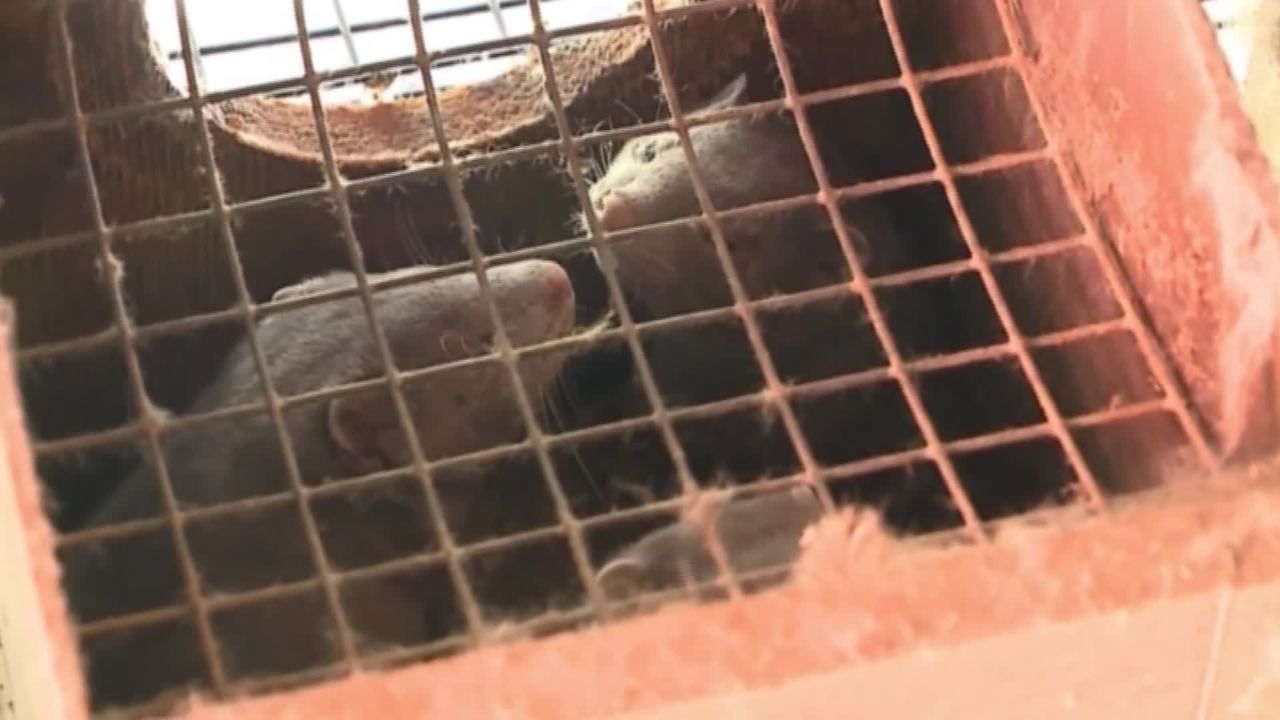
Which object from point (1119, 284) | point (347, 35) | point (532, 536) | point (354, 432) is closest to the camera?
point (532, 536)

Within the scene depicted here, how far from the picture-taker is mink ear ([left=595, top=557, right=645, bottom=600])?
54 cm

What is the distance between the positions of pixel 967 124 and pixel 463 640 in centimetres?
46

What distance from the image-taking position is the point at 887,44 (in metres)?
0.85

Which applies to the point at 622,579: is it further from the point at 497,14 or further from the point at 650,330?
the point at 497,14

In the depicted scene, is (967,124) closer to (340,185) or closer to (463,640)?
(340,185)

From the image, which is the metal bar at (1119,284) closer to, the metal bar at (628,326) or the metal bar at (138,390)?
the metal bar at (628,326)

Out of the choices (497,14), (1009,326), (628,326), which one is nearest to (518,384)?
(628,326)

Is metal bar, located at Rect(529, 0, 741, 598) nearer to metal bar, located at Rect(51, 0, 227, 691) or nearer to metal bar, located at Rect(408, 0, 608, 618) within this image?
metal bar, located at Rect(408, 0, 608, 618)

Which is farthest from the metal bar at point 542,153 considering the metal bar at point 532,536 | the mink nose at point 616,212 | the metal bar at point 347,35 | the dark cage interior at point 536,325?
the metal bar at point 347,35

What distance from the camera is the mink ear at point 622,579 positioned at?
54 centimetres

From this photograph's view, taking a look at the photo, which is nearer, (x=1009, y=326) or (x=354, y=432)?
(x=1009, y=326)

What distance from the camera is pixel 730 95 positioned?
34.4 inches

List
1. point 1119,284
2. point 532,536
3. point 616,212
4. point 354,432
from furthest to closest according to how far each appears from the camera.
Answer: point 616,212
point 354,432
point 1119,284
point 532,536

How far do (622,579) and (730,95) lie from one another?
412mm
